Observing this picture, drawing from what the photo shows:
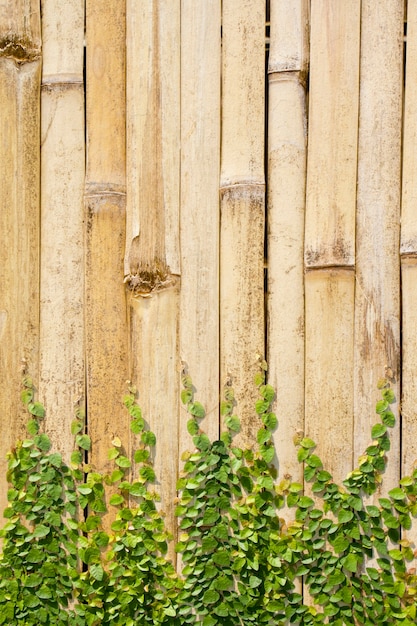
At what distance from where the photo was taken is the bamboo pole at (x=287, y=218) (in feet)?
8.72

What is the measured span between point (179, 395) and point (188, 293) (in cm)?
41

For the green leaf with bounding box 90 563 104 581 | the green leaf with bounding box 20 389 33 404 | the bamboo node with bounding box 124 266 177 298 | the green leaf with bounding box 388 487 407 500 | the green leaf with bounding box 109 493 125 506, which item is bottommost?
the green leaf with bounding box 90 563 104 581

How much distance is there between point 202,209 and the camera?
270 centimetres

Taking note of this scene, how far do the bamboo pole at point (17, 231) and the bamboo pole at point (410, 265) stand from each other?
148cm

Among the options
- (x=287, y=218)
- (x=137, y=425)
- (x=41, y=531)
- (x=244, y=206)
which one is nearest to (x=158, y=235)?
(x=244, y=206)

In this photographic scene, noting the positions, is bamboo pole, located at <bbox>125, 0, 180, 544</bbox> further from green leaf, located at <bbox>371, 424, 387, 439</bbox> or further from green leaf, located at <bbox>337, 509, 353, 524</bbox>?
green leaf, located at <bbox>371, 424, 387, 439</bbox>

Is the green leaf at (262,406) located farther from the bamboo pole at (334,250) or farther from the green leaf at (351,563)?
the green leaf at (351,563)

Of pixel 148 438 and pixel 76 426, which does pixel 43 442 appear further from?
pixel 148 438

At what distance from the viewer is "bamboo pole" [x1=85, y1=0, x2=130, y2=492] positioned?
273cm

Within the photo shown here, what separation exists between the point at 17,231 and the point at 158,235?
59 cm

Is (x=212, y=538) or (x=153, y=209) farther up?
(x=153, y=209)

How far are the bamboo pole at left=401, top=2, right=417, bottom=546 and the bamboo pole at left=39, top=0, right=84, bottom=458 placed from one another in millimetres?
1291

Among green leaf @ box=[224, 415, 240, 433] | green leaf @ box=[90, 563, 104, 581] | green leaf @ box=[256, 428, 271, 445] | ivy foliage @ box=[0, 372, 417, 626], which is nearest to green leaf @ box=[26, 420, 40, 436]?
ivy foliage @ box=[0, 372, 417, 626]

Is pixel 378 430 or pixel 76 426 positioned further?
pixel 76 426
